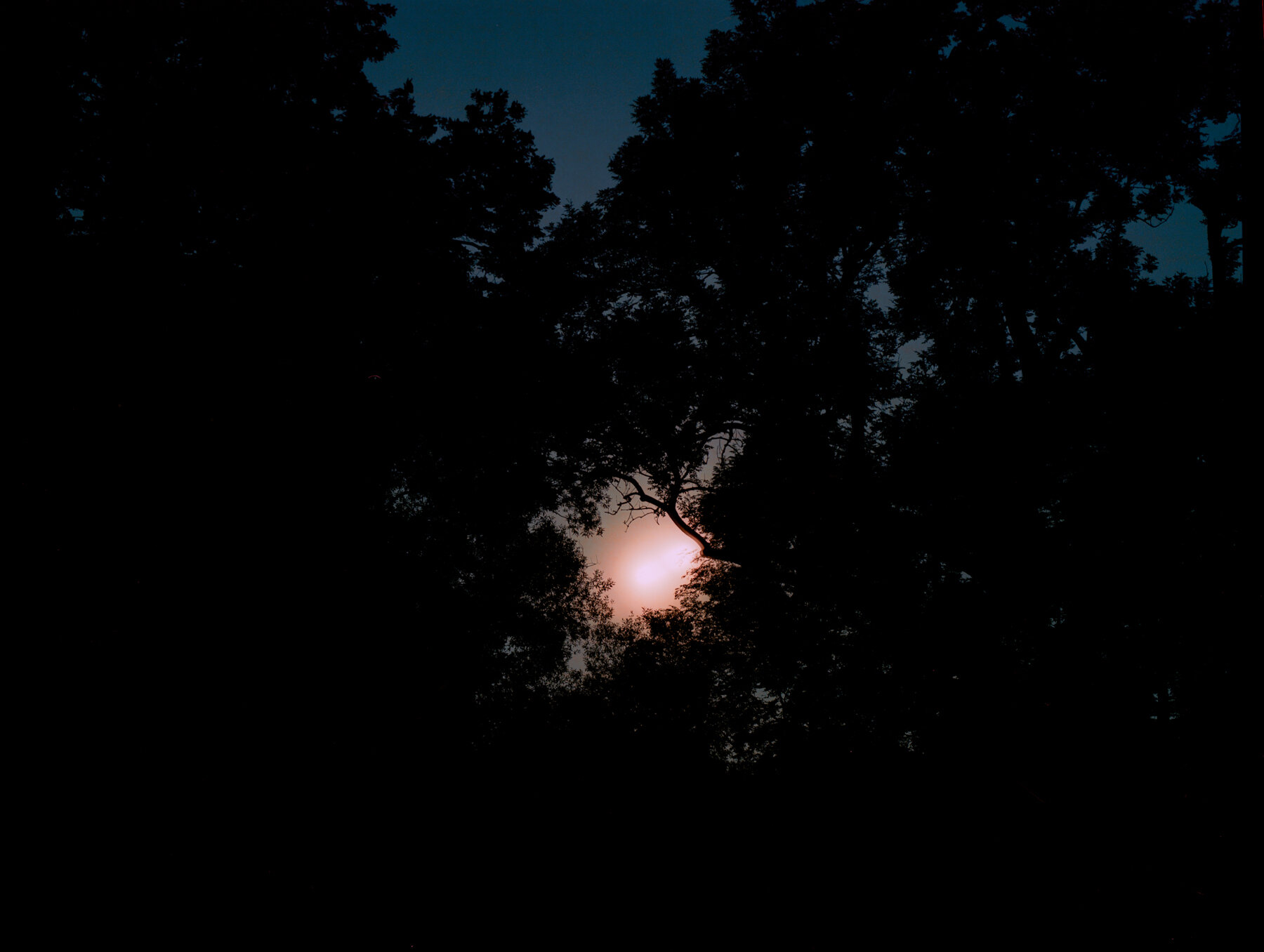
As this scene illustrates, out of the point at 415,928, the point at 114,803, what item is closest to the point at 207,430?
the point at 114,803

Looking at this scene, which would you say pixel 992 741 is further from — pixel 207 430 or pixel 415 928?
pixel 207 430

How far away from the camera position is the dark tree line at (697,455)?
32.3ft

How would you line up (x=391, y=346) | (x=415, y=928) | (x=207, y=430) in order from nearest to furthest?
(x=207, y=430) → (x=415, y=928) → (x=391, y=346)

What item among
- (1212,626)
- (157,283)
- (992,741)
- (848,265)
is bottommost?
(992,741)

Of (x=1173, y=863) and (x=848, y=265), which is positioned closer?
(x=1173, y=863)

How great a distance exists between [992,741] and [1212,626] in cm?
436

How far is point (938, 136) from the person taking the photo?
1455 centimetres

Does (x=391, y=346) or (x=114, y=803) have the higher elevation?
(x=391, y=346)

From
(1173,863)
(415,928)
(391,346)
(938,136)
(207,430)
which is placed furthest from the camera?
(391,346)

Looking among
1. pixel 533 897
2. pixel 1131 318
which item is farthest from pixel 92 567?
pixel 1131 318

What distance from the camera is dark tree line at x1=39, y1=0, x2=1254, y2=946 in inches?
388

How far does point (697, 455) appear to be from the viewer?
1847cm

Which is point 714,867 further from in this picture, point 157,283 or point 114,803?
point 157,283

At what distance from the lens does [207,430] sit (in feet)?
34.7
